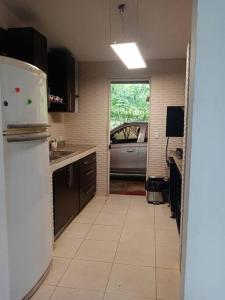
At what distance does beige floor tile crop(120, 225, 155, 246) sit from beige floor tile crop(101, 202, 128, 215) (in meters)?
0.64

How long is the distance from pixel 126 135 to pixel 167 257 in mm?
4027

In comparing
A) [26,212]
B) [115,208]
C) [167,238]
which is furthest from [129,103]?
[26,212]

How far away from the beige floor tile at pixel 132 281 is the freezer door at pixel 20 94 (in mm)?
1568

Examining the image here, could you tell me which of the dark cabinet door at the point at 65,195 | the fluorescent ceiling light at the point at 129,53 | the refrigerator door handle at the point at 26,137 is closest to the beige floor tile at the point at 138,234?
the dark cabinet door at the point at 65,195

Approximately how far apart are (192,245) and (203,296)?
9.5 inches

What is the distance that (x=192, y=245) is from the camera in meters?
1.07

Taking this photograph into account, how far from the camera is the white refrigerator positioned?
1671mm

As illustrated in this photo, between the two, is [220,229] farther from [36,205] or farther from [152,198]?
[152,198]

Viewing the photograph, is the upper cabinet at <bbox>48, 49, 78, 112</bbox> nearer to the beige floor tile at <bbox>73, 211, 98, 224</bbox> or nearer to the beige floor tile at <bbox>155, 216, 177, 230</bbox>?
the beige floor tile at <bbox>73, 211, 98, 224</bbox>

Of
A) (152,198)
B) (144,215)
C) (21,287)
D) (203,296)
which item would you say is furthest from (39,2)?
(152,198)

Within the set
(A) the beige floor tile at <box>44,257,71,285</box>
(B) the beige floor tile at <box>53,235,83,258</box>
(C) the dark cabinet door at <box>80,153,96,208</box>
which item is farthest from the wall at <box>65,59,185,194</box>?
(A) the beige floor tile at <box>44,257,71,285</box>

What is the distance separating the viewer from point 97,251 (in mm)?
2750

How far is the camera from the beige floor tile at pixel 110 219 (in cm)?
357

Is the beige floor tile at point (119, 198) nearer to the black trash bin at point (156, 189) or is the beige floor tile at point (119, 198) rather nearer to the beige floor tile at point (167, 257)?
the black trash bin at point (156, 189)
